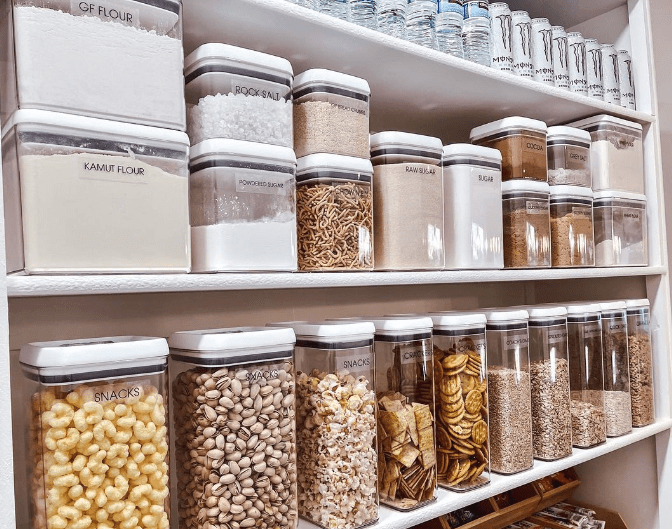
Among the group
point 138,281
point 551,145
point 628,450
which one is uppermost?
point 551,145

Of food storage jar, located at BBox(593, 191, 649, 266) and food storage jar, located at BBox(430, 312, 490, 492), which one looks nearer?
food storage jar, located at BBox(430, 312, 490, 492)

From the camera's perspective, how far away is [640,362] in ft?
5.81

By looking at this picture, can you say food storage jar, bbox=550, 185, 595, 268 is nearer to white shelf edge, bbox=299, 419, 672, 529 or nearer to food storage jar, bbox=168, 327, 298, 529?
white shelf edge, bbox=299, 419, 672, 529

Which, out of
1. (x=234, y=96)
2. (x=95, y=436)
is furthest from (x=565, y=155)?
(x=95, y=436)

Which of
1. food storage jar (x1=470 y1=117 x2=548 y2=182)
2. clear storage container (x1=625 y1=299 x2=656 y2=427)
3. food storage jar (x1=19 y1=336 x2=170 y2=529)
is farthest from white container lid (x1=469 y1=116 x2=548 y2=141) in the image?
food storage jar (x1=19 y1=336 x2=170 y2=529)

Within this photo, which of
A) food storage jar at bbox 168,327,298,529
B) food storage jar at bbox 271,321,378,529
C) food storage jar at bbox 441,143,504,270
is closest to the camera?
food storage jar at bbox 168,327,298,529

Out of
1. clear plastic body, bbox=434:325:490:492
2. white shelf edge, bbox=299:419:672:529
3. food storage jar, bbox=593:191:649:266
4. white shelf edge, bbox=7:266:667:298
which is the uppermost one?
food storage jar, bbox=593:191:649:266

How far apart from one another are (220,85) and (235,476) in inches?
24.8

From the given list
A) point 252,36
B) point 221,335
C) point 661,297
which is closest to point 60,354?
point 221,335

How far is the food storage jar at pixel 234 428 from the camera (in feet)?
3.24

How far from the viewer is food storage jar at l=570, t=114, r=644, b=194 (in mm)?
1736

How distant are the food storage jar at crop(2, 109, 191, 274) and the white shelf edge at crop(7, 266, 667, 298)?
15mm

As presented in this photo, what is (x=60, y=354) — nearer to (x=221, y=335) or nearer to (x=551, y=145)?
(x=221, y=335)

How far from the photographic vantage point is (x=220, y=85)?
106cm
